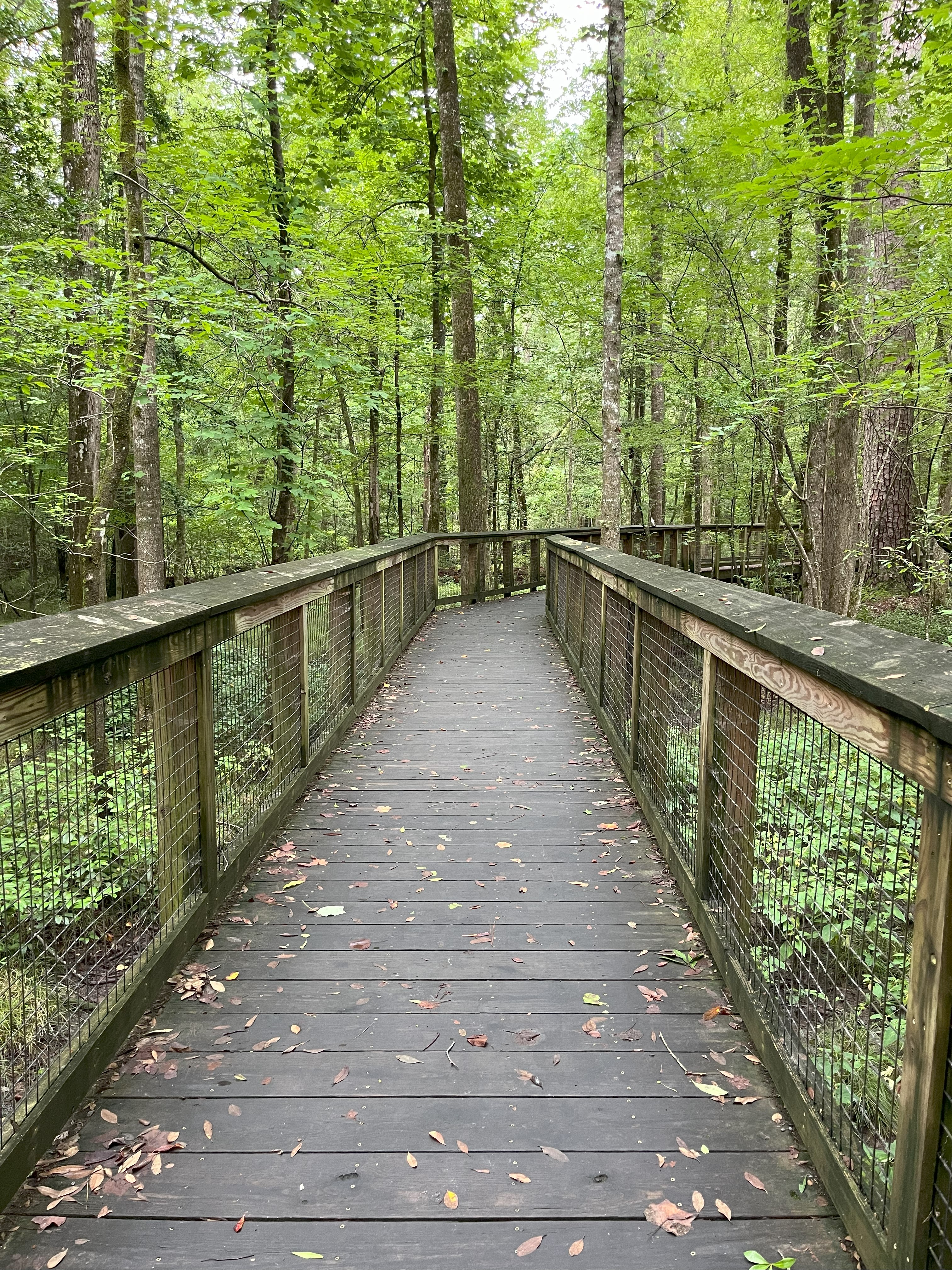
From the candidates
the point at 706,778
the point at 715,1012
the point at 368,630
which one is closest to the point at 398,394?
the point at 368,630

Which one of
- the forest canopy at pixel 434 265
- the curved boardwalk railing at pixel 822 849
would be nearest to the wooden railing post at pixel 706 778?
the curved boardwalk railing at pixel 822 849

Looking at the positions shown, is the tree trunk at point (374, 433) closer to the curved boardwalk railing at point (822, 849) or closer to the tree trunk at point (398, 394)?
the tree trunk at point (398, 394)

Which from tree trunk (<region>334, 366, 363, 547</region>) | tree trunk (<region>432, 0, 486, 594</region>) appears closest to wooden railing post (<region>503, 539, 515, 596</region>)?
tree trunk (<region>432, 0, 486, 594</region>)

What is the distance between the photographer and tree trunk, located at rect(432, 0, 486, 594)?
43.8ft

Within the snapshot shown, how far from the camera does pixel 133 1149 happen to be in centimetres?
198

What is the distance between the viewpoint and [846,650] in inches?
75.5

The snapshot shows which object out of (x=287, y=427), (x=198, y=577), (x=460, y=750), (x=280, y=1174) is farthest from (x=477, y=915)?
(x=198, y=577)

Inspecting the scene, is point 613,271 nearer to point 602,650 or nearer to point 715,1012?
point 602,650

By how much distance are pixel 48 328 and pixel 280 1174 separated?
25.4ft

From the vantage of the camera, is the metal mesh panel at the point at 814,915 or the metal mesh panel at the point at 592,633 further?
the metal mesh panel at the point at 592,633

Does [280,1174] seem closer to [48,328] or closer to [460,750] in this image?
[460,750]

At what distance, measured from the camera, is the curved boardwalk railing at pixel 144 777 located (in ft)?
6.48

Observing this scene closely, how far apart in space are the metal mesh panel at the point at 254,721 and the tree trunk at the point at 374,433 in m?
7.87

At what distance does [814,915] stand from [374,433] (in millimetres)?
14749
